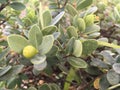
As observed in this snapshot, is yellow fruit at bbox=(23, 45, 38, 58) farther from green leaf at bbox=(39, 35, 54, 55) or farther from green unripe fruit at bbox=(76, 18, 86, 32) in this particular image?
green unripe fruit at bbox=(76, 18, 86, 32)

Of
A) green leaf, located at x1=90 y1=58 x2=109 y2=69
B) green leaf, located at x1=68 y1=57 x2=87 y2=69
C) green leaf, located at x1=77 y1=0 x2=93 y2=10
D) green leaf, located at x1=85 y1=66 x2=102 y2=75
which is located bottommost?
green leaf, located at x1=85 y1=66 x2=102 y2=75

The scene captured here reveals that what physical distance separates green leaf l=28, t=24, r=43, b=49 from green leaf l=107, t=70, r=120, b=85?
0.24m

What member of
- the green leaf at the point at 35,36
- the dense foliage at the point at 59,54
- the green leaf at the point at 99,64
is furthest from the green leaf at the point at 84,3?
the green leaf at the point at 35,36

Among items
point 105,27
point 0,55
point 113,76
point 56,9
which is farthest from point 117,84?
point 105,27

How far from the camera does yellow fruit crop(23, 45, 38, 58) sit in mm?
766

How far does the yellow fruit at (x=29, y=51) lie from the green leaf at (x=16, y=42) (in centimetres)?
2

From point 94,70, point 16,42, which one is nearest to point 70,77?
point 94,70

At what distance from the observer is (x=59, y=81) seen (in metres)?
1.08

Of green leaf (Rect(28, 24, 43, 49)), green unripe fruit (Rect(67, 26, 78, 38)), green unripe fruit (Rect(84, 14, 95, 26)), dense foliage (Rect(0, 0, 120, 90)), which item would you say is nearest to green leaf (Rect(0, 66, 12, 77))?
dense foliage (Rect(0, 0, 120, 90))

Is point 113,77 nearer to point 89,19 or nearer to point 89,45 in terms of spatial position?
point 89,45

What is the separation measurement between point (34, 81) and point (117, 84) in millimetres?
395

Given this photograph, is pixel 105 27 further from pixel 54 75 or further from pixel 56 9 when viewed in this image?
pixel 54 75

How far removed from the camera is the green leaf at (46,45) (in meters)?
0.74

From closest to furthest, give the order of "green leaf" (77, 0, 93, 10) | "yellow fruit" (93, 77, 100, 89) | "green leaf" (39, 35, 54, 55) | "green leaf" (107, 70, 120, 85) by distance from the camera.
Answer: "green leaf" (39, 35, 54, 55), "green leaf" (107, 70, 120, 85), "yellow fruit" (93, 77, 100, 89), "green leaf" (77, 0, 93, 10)
